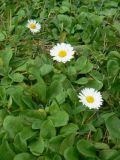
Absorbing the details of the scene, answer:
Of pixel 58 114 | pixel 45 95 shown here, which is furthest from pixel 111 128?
pixel 45 95

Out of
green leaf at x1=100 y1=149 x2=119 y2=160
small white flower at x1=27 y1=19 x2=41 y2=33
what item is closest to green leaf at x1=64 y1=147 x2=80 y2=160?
green leaf at x1=100 y1=149 x2=119 y2=160

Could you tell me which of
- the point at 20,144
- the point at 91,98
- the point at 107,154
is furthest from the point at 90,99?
the point at 20,144

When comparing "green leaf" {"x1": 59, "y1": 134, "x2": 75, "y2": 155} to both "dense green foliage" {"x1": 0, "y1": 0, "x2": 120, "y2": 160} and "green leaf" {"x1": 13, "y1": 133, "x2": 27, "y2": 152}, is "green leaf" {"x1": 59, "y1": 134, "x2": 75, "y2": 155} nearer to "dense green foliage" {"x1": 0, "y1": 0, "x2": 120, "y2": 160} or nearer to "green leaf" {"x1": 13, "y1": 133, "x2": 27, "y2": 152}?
"dense green foliage" {"x1": 0, "y1": 0, "x2": 120, "y2": 160}

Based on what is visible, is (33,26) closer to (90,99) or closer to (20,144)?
(90,99)

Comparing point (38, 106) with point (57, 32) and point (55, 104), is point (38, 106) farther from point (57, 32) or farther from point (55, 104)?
point (57, 32)

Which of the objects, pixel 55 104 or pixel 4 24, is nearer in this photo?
pixel 55 104

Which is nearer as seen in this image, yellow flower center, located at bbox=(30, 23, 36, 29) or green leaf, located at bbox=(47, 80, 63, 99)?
green leaf, located at bbox=(47, 80, 63, 99)
